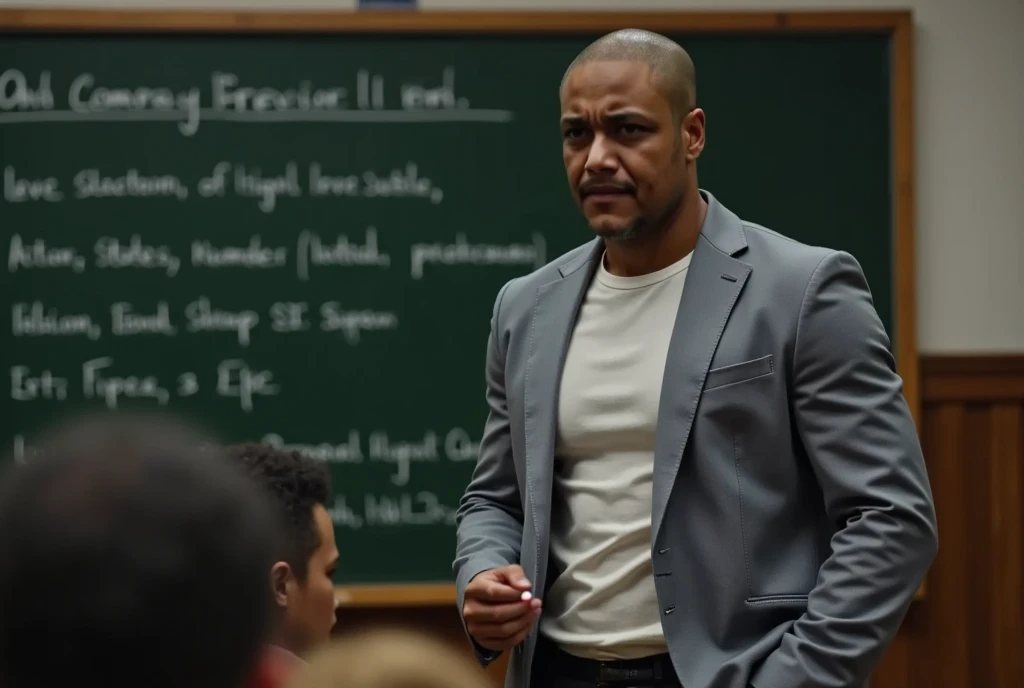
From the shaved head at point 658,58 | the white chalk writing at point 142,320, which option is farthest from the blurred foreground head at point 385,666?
the white chalk writing at point 142,320

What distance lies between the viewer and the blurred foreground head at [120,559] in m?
0.48

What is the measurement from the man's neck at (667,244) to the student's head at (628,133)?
30 millimetres

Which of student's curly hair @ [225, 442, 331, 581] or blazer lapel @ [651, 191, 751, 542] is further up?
blazer lapel @ [651, 191, 751, 542]

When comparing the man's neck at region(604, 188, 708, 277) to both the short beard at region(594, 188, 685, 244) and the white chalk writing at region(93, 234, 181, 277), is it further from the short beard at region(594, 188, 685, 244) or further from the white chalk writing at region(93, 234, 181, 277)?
the white chalk writing at region(93, 234, 181, 277)

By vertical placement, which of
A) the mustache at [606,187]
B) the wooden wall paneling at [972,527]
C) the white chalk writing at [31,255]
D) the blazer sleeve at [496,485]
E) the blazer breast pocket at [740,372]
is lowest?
the wooden wall paneling at [972,527]

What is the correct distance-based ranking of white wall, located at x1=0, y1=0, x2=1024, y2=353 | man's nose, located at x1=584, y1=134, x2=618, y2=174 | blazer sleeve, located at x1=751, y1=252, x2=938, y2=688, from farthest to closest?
white wall, located at x1=0, y1=0, x2=1024, y2=353 → man's nose, located at x1=584, y1=134, x2=618, y2=174 → blazer sleeve, located at x1=751, y1=252, x2=938, y2=688

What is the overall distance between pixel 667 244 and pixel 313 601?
79 cm

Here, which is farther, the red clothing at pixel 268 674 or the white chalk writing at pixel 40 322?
the white chalk writing at pixel 40 322

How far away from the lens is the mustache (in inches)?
59.5

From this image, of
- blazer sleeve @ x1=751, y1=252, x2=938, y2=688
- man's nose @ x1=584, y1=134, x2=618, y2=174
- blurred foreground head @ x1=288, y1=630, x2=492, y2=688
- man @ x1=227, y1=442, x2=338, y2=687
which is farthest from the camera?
man @ x1=227, y1=442, x2=338, y2=687

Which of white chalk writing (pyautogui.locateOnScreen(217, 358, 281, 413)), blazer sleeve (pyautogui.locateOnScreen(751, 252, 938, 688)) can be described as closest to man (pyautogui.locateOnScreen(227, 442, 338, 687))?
blazer sleeve (pyautogui.locateOnScreen(751, 252, 938, 688))

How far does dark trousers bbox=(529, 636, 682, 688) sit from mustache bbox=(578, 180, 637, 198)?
59 centimetres

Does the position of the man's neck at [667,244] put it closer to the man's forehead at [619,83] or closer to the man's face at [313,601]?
the man's forehead at [619,83]

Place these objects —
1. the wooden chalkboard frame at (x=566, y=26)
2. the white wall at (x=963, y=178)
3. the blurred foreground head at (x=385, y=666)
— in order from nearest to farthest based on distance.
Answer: the blurred foreground head at (x=385, y=666) → the wooden chalkboard frame at (x=566, y=26) → the white wall at (x=963, y=178)
